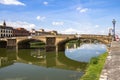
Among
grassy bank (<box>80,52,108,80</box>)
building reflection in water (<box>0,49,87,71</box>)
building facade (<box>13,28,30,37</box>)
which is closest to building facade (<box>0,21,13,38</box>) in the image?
building facade (<box>13,28,30,37</box>)

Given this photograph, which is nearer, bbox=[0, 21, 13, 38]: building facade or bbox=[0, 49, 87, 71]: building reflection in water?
bbox=[0, 49, 87, 71]: building reflection in water

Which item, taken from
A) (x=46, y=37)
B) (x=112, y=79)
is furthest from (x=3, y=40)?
(x=112, y=79)

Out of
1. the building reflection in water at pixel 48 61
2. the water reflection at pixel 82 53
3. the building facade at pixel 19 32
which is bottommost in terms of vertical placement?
the building reflection in water at pixel 48 61

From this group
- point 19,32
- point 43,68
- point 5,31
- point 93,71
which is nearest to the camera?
point 93,71

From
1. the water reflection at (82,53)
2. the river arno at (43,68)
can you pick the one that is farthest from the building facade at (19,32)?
the river arno at (43,68)

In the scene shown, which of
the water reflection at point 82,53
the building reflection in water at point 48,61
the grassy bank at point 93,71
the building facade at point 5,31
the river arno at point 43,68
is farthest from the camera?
the building facade at point 5,31

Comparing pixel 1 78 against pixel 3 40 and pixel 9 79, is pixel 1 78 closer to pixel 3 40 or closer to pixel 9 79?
pixel 9 79

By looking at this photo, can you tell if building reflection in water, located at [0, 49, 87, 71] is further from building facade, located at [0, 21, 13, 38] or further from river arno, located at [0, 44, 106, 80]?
building facade, located at [0, 21, 13, 38]

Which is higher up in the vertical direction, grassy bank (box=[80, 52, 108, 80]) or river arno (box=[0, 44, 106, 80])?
grassy bank (box=[80, 52, 108, 80])

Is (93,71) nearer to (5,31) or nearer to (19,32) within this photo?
(5,31)

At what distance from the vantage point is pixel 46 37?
2222 inches

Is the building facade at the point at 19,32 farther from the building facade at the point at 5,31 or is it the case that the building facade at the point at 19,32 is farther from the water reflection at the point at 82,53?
the water reflection at the point at 82,53

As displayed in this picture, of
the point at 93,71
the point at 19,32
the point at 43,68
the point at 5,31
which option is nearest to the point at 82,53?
the point at 43,68

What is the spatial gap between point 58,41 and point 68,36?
299 centimetres
